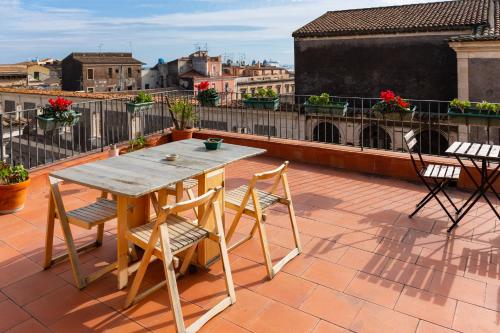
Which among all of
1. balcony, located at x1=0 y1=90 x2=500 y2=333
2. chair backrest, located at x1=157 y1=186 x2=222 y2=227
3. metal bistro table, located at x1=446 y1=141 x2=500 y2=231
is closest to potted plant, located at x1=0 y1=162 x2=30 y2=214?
balcony, located at x1=0 y1=90 x2=500 y2=333

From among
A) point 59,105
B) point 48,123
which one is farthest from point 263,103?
point 48,123

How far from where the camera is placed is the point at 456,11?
18.8 metres

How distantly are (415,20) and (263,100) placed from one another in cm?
1510

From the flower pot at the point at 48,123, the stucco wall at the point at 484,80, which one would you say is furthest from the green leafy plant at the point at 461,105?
the stucco wall at the point at 484,80

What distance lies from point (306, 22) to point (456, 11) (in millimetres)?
7986

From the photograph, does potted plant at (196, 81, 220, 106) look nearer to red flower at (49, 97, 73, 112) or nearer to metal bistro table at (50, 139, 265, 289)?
red flower at (49, 97, 73, 112)

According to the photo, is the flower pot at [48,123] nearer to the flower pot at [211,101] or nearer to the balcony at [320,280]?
the balcony at [320,280]

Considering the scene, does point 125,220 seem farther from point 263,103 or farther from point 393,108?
point 263,103

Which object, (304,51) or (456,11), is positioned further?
(304,51)

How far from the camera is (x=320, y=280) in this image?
313 centimetres

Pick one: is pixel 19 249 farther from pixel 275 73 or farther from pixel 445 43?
pixel 275 73

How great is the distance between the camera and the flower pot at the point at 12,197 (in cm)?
447

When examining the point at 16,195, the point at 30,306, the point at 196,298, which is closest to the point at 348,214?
the point at 196,298

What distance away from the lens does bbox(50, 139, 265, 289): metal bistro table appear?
282 centimetres
